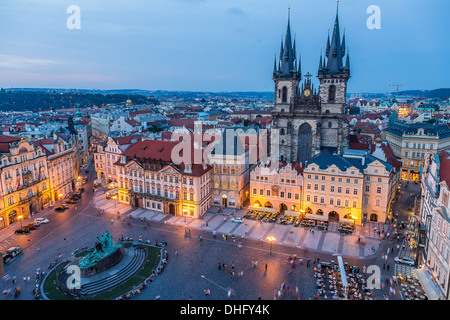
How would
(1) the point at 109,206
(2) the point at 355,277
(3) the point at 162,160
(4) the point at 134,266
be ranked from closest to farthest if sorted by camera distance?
(2) the point at 355,277
(4) the point at 134,266
(3) the point at 162,160
(1) the point at 109,206

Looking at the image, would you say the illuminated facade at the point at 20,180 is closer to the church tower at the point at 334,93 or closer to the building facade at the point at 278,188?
the building facade at the point at 278,188

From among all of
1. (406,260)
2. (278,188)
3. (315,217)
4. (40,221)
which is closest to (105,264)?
(40,221)

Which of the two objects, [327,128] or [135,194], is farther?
[327,128]

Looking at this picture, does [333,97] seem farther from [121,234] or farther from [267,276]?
A: [121,234]

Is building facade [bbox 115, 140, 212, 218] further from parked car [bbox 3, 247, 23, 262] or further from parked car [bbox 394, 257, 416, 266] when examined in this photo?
parked car [bbox 394, 257, 416, 266]

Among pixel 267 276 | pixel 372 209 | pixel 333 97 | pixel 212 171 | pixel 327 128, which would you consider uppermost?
pixel 333 97

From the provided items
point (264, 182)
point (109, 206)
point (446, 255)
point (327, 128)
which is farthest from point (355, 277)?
point (109, 206)

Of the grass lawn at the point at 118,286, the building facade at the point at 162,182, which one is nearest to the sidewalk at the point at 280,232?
the building facade at the point at 162,182
